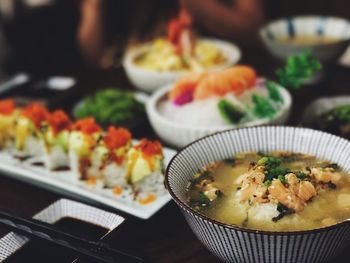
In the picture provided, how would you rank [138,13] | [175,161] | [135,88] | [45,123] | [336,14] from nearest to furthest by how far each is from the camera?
[175,161] < [45,123] < [135,88] < [336,14] < [138,13]

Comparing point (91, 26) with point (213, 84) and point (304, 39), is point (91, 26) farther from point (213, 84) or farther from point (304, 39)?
point (213, 84)

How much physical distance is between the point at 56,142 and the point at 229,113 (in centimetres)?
81

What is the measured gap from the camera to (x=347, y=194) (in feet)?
4.79

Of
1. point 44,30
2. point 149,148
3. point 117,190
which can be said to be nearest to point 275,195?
point 149,148

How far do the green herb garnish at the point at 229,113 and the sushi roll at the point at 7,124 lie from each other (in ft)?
3.42

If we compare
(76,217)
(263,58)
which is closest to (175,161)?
(76,217)

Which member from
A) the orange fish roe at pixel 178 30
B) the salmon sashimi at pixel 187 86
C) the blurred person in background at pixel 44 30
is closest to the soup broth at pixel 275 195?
the salmon sashimi at pixel 187 86

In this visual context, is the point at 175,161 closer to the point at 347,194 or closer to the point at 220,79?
the point at 347,194

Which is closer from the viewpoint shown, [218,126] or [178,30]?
[218,126]

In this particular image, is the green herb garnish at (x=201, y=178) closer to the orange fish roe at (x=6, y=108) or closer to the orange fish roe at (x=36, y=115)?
the orange fish roe at (x=36, y=115)

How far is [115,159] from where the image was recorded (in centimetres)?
199

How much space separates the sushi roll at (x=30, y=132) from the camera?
7.45ft

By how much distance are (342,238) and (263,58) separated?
7.28ft

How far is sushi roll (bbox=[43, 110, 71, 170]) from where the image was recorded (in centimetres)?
217
